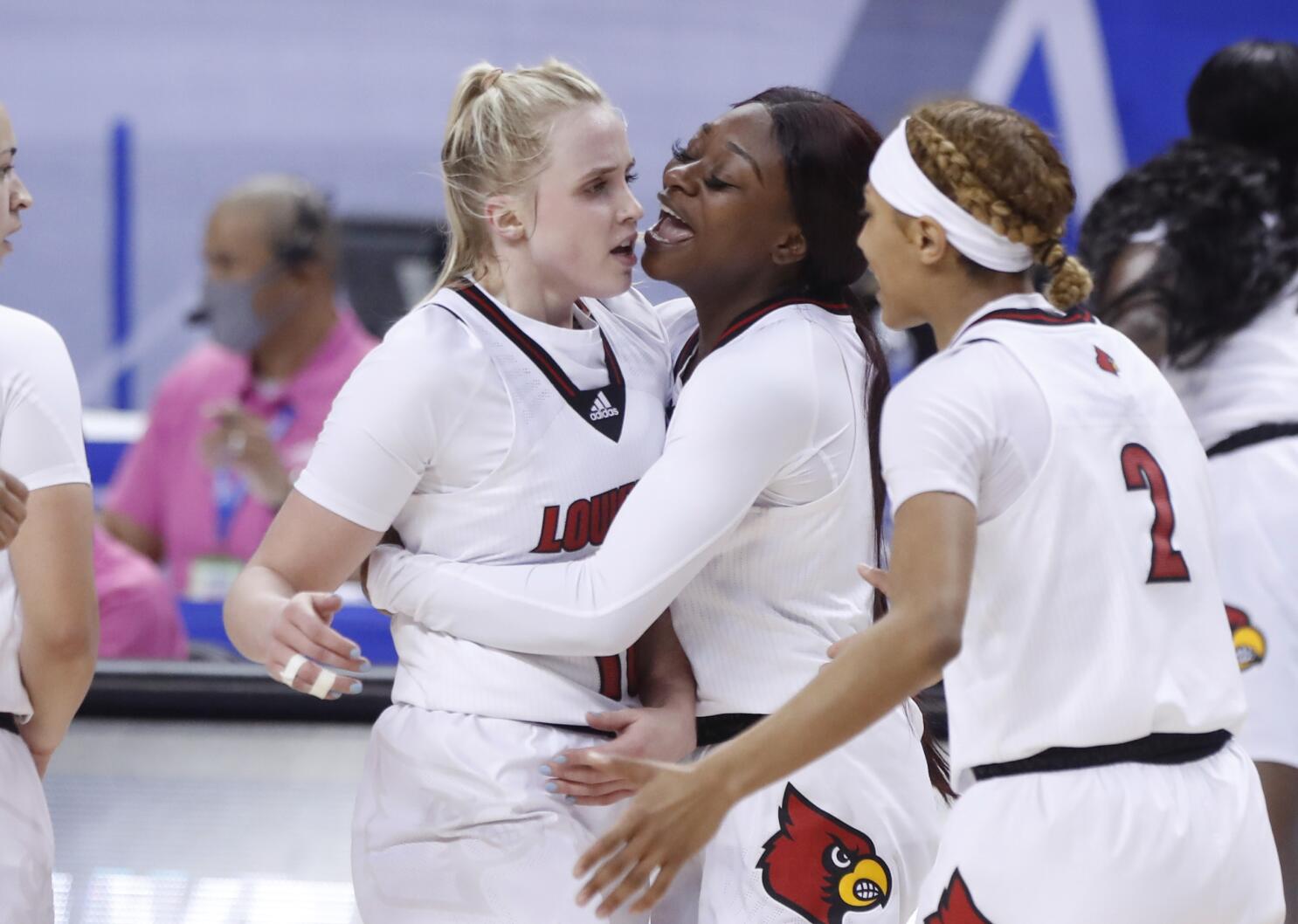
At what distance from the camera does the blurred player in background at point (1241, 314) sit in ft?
9.14

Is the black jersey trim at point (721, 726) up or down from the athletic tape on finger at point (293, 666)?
down

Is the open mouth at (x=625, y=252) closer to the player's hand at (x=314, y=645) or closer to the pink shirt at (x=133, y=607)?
the player's hand at (x=314, y=645)

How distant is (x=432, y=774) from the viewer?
77.4 inches

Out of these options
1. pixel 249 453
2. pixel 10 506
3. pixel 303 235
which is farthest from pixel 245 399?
pixel 10 506

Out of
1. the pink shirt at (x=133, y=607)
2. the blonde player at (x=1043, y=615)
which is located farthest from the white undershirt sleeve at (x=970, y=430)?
the pink shirt at (x=133, y=607)

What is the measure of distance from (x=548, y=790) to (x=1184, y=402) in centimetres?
154

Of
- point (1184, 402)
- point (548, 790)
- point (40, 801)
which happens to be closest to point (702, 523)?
point (548, 790)

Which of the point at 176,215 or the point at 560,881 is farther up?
the point at 560,881

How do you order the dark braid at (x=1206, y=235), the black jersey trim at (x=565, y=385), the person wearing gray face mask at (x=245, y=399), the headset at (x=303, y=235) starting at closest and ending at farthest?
the black jersey trim at (x=565, y=385), the dark braid at (x=1206, y=235), the person wearing gray face mask at (x=245, y=399), the headset at (x=303, y=235)

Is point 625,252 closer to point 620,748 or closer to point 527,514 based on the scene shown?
point 527,514

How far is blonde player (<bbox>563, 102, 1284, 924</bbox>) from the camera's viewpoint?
158 cm

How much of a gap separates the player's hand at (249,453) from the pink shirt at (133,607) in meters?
0.34

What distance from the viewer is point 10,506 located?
1.71m

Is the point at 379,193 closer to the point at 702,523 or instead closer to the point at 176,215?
the point at 176,215
